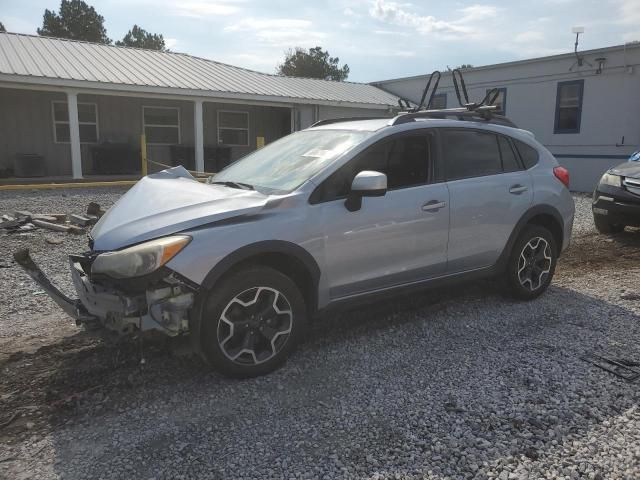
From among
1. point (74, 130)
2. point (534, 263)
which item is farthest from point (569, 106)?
point (74, 130)

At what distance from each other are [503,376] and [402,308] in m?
1.43

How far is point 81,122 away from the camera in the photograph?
16.2 meters

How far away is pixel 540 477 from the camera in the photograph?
2514 millimetres

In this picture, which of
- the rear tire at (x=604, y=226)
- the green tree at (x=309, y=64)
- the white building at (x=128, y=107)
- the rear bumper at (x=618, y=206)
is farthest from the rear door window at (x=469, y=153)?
the green tree at (x=309, y=64)

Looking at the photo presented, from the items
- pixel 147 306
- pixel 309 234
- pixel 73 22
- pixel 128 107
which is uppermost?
pixel 73 22

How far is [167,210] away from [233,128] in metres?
16.6

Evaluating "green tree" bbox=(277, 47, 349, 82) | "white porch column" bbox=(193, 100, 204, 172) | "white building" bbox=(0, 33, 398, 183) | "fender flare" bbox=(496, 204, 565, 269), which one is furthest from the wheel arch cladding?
"green tree" bbox=(277, 47, 349, 82)

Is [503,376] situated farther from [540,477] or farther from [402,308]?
[402,308]

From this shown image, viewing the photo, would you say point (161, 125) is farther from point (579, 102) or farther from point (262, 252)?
point (262, 252)

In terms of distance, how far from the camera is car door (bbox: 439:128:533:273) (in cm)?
439

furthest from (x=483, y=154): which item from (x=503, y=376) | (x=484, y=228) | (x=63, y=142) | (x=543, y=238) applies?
(x=63, y=142)

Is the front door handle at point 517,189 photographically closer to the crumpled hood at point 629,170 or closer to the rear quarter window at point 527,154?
the rear quarter window at point 527,154

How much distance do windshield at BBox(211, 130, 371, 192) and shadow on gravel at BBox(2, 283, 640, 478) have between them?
130cm

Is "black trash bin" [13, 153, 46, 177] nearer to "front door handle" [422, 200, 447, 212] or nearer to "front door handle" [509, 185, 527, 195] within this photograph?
"front door handle" [422, 200, 447, 212]
